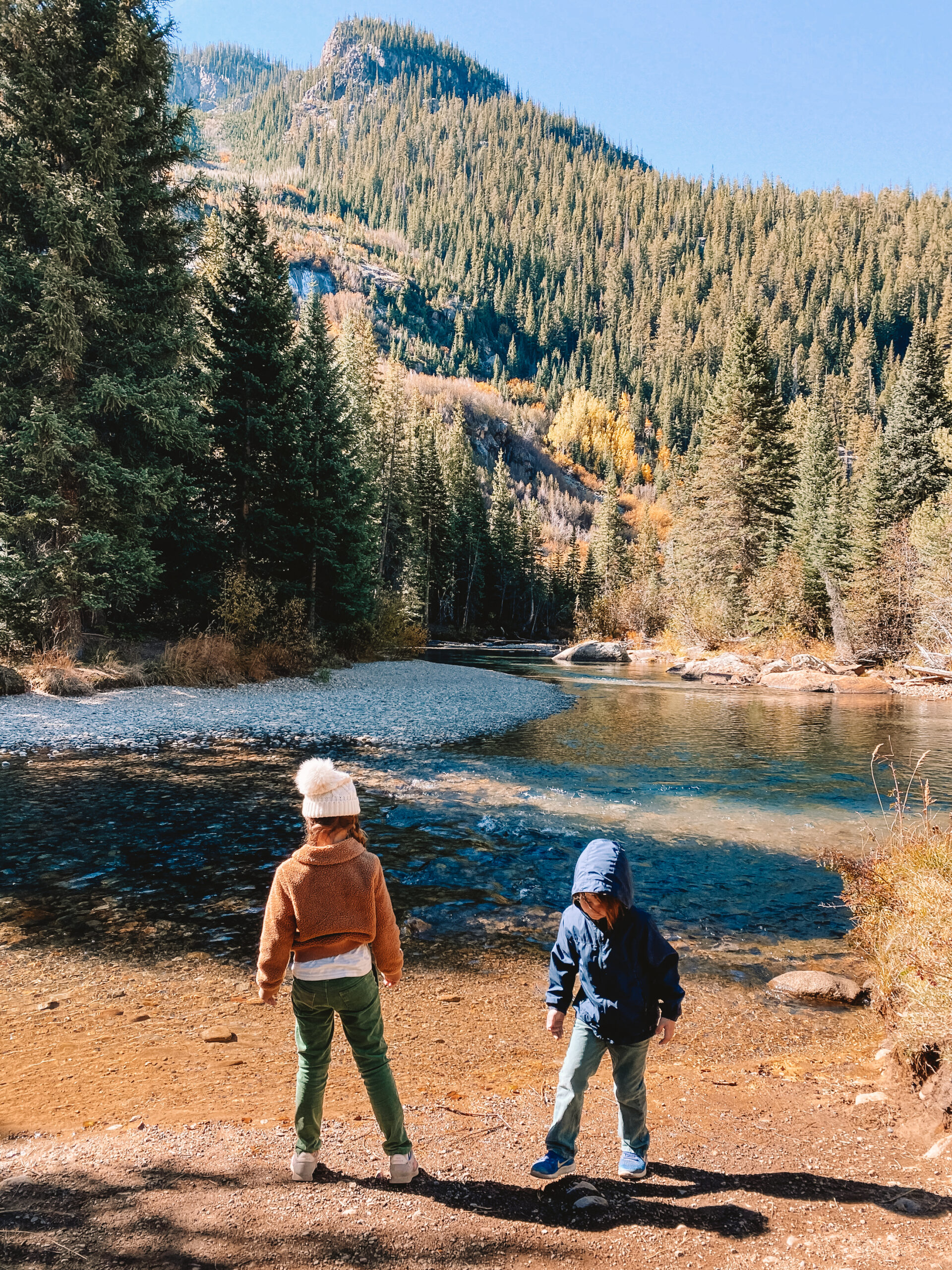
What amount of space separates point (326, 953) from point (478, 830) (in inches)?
241

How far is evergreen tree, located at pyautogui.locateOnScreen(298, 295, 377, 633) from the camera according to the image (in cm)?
2386

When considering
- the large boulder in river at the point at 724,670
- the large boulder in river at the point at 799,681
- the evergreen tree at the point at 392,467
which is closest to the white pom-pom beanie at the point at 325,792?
the large boulder in river at the point at 799,681

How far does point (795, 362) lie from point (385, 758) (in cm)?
15526

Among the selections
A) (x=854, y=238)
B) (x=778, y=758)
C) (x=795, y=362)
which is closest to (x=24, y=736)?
(x=778, y=758)

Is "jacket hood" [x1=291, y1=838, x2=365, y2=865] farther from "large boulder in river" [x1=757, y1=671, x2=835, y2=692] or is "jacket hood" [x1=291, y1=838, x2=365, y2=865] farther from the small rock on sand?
"large boulder in river" [x1=757, y1=671, x2=835, y2=692]

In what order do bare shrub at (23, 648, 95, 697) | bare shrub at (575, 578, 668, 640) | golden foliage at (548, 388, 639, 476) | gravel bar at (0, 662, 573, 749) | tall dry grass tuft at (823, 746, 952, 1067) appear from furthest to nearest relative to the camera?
golden foliage at (548, 388, 639, 476) → bare shrub at (575, 578, 668, 640) → bare shrub at (23, 648, 95, 697) → gravel bar at (0, 662, 573, 749) → tall dry grass tuft at (823, 746, 952, 1067)

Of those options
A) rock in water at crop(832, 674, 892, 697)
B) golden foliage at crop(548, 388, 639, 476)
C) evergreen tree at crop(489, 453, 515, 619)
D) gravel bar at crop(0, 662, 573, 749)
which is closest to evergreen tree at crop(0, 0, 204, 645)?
gravel bar at crop(0, 662, 573, 749)

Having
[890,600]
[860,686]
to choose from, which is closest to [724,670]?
[860,686]

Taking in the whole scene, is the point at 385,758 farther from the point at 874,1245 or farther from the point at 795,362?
the point at 795,362

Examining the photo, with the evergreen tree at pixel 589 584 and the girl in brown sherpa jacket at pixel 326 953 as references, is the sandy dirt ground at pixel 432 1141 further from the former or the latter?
the evergreen tree at pixel 589 584

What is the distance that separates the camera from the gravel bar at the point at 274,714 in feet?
43.5

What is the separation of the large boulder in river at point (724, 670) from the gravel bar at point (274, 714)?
13776 mm

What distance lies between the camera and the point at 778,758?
14.5 meters

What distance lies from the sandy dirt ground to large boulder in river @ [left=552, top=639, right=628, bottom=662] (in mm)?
41361
